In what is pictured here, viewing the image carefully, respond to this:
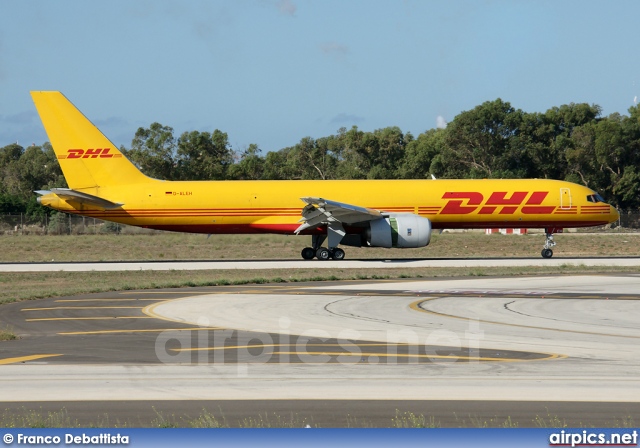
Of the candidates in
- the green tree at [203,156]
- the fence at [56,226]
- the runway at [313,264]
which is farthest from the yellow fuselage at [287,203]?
the green tree at [203,156]

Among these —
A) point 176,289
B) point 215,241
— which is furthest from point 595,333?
point 215,241

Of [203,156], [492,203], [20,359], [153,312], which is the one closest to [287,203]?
[492,203]

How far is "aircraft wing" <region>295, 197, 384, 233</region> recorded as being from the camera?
39.7 m

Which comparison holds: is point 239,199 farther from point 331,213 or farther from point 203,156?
point 203,156

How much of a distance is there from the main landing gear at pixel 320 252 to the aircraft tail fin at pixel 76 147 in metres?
9.44

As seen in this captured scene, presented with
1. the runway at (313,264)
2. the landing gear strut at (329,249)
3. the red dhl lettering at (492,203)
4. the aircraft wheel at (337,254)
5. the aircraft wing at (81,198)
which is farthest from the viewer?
the aircraft wheel at (337,254)

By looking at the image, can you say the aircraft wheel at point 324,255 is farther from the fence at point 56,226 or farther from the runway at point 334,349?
the fence at point 56,226

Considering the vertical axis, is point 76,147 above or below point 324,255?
above

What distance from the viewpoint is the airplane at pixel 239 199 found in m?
42.1

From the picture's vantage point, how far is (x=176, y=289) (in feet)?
93.5

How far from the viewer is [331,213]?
40.6 metres

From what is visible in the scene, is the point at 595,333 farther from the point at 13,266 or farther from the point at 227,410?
the point at 13,266

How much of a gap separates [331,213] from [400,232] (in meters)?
3.35

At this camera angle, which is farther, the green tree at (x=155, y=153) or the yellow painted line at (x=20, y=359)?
the green tree at (x=155, y=153)
